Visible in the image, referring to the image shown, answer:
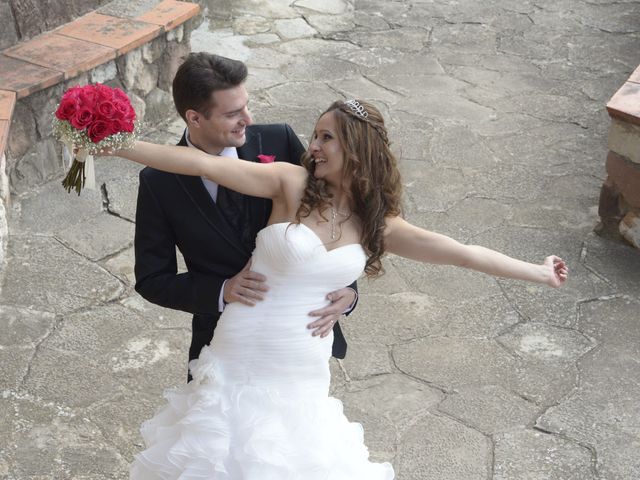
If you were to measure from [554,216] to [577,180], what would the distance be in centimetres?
50

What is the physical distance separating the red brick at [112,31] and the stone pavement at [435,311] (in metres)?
0.66

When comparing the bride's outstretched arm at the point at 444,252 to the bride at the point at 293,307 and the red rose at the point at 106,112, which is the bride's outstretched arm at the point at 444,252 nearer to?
the bride at the point at 293,307

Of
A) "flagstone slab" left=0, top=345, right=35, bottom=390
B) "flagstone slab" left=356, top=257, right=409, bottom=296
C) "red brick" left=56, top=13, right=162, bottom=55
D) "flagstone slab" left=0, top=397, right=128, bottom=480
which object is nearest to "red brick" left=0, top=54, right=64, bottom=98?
"red brick" left=56, top=13, right=162, bottom=55

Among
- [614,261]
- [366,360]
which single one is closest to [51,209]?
[366,360]

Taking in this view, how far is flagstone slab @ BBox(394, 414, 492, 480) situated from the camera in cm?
381

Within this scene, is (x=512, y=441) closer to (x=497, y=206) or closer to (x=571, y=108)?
(x=497, y=206)

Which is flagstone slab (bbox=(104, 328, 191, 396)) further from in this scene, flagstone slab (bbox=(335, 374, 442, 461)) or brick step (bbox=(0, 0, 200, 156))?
brick step (bbox=(0, 0, 200, 156))

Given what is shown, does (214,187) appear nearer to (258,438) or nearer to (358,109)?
(358,109)

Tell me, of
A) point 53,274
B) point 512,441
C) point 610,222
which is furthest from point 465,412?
point 53,274

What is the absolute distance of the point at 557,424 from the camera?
4.06 meters

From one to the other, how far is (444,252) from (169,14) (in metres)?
3.98

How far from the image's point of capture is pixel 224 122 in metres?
2.78

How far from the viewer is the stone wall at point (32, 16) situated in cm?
572

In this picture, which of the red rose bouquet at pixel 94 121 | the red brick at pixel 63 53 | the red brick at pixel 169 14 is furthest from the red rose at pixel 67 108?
the red brick at pixel 169 14
